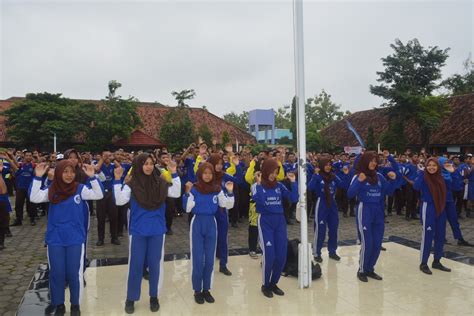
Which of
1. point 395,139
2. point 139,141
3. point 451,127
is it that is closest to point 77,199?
point 395,139

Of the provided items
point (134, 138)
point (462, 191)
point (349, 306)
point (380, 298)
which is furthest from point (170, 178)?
point (134, 138)

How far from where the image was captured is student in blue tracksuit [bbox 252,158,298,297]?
472 cm

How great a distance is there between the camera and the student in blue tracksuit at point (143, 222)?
4250 millimetres

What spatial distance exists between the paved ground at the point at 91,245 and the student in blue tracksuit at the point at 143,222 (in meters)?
1.55

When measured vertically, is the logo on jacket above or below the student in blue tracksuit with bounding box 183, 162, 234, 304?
above

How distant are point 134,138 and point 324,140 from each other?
40.6ft

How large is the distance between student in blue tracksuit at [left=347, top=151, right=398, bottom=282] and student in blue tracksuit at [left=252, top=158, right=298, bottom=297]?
1252mm

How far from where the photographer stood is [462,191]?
432 inches

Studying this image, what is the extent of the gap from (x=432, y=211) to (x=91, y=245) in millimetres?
6038

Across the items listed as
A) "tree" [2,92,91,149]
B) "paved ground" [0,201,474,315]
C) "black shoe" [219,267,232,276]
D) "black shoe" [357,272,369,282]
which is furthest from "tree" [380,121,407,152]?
"black shoe" [219,267,232,276]

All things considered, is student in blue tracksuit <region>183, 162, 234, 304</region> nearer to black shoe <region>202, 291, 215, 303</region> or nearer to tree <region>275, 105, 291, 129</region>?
black shoe <region>202, 291, 215, 303</region>

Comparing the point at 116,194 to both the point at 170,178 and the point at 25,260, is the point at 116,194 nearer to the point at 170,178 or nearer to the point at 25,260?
the point at 170,178

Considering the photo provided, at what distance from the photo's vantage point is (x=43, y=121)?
67.2 ft

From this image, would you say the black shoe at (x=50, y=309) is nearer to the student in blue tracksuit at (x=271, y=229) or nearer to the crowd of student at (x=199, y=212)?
the crowd of student at (x=199, y=212)
